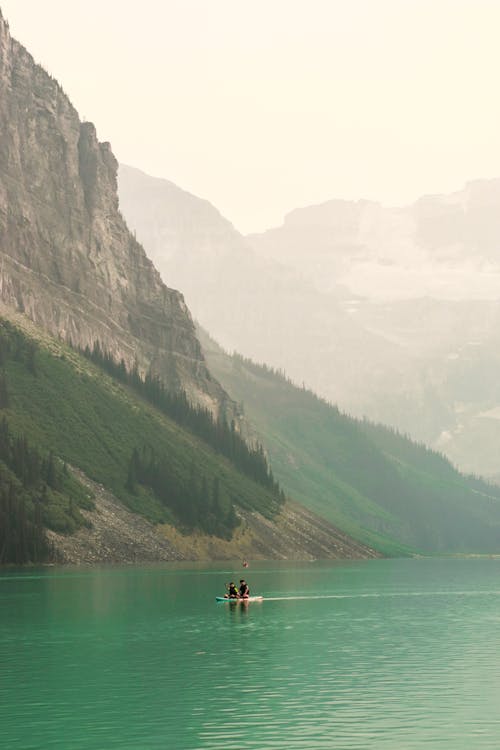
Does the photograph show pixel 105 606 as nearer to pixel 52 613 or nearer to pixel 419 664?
pixel 52 613

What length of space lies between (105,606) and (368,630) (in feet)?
125

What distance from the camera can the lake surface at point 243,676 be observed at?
62656mm

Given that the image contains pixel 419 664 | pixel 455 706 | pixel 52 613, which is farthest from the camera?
pixel 52 613

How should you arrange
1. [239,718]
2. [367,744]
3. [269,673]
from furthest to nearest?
[269,673] < [239,718] < [367,744]

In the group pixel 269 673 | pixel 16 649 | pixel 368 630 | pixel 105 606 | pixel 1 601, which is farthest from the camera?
pixel 1 601

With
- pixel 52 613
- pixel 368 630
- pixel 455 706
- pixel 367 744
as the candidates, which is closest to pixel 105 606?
pixel 52 613

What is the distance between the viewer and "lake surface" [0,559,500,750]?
62.7 metres

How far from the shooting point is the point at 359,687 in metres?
78.8

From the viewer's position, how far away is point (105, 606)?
143625 millimetres

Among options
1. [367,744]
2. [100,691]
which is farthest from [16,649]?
[367,744]

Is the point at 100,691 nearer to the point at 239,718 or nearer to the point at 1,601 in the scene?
the point at 239,718

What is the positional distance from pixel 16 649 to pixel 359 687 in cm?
3635

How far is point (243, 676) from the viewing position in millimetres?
84188

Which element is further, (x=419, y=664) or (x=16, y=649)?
(x=16, y=649)
